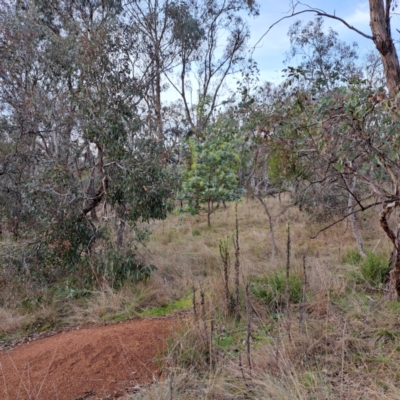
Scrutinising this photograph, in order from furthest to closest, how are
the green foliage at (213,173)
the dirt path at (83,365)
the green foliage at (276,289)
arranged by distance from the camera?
the green foliage at (213,173) → the green foliage at (276,289) → the dirt path at (83,365)

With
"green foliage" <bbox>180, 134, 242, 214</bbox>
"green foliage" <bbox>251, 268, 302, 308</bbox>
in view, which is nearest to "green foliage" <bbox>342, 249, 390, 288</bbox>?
"green foliage" <bbox>251, 268, 302, 308</bbox>

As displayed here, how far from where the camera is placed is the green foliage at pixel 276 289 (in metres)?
4.43

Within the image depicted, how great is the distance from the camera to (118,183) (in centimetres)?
569

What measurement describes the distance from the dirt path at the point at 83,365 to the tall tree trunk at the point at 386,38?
12.0 feet

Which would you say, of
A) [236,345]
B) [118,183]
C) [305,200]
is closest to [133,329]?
[236,345]

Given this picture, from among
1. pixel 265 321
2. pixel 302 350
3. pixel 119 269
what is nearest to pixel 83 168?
pixel 119 269

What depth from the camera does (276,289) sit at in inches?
173

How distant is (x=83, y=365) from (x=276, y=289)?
2305mm

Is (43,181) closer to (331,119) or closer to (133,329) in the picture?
(133,329)

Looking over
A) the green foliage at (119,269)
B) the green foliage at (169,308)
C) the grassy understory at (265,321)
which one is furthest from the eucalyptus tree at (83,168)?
the green foliage at (169,308)

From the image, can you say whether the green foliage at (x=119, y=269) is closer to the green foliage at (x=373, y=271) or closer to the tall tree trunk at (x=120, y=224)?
the tall tree trunk at (x=120, y=224)

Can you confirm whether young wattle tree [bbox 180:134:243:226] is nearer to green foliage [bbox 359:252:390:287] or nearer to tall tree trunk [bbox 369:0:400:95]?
green foliage [bbox 359:252:390:287]

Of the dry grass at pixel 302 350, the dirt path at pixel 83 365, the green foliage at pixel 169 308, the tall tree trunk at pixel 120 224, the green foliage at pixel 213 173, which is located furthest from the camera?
the green foliage at pixel 213 173

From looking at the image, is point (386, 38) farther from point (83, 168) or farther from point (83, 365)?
point (83, 168)
